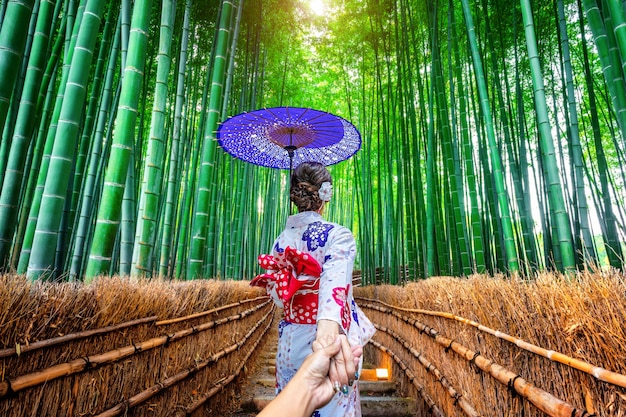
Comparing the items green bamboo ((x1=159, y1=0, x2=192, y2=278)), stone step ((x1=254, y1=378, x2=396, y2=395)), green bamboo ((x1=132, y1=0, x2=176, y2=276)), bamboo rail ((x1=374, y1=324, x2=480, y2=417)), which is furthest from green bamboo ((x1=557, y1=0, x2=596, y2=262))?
green bamboo ((x1=159, y1=0, x2=192, y2=278))

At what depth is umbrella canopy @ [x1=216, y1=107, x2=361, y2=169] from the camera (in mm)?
2385

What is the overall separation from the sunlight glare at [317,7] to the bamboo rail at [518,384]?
6215 mm

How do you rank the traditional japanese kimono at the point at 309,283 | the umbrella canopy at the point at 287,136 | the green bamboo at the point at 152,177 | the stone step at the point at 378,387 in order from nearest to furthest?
the traditional japanese kimono at the point at 309,283, the green bamboo at the point at 152,177, the umbrella canopy at the point at 287,136, the stone step at the point at 378,387

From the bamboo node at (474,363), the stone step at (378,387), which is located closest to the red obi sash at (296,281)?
the bamboo node at (474,363)

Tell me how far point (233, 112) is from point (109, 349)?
15.2 feet

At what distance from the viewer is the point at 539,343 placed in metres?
1.25

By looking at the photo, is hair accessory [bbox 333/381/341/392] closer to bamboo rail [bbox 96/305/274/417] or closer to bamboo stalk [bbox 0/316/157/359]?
bamboo stalk [bbox 0/316/157/359]

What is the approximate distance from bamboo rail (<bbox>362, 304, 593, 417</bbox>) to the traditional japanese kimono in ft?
1.70

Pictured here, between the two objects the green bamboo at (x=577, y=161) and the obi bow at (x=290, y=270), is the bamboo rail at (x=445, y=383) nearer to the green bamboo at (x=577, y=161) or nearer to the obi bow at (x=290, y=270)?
the obi bow at (x=290, y=270)

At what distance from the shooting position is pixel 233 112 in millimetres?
5570

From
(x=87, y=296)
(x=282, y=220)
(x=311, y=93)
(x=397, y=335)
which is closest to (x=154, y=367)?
(x=87, y=296)

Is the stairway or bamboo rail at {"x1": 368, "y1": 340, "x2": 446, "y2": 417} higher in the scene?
bamboo rail at {"x1": 368, "y1": 340, "x2": 446, "y2": 417}

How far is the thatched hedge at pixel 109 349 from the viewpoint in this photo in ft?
3.24

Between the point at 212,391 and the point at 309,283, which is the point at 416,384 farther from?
the point at 309,283
